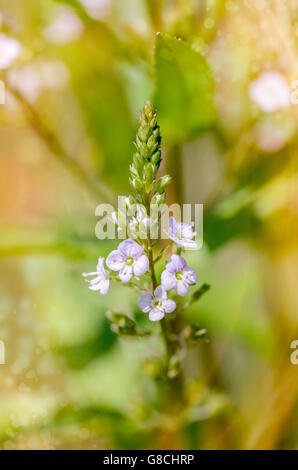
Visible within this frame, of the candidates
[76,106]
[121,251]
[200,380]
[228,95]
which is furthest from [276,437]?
[76,106]

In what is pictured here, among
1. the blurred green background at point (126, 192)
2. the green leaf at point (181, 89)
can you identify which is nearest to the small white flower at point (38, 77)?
the blurred green background at point (126, 192)

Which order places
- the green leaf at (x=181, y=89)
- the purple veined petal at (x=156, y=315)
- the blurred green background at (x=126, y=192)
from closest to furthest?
the purple veined petal at (x=156, y=315), the green leaf at (x=181, y=89), the blurred green background at (x=126, y=192)

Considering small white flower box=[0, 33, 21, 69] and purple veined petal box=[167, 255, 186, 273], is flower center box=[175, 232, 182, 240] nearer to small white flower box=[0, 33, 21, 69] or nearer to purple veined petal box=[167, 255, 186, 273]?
purple veined petal box=[167, 255, 186, 273]

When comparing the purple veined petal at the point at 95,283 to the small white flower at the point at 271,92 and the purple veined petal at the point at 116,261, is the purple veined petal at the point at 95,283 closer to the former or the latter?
the purple veined petal at the point at 116,261

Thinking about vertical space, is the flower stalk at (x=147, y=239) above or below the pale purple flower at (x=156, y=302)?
above

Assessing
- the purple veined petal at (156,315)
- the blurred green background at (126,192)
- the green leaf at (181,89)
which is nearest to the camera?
the purple veined petal at (156,315)

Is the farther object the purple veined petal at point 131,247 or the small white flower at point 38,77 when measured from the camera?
the small white flower at point 38,77

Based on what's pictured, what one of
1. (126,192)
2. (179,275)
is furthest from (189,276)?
(126,192)

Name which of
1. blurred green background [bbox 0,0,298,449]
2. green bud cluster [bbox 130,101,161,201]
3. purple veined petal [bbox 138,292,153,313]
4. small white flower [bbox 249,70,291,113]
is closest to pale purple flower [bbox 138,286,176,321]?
purple veined petal [bbox 138,292,153,313]
